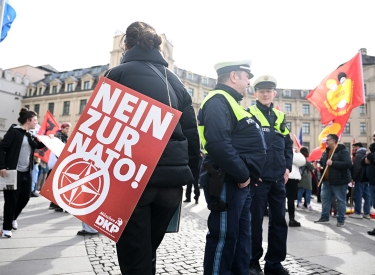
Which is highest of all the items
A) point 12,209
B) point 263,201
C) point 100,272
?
point 263,201

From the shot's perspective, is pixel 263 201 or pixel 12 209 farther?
pixel 12 209

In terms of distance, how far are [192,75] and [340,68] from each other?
39391mm

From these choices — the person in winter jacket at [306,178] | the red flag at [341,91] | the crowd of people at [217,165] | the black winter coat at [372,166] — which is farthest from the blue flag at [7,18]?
the black winter coat at [372,166]

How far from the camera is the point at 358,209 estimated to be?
8438 mm

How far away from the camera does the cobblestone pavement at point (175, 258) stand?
3.11 metres

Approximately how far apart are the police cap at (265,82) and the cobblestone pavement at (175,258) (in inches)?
88.6

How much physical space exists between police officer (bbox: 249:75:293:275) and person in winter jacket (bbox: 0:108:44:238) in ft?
11.9

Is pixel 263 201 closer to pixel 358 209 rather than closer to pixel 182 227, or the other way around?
pixel 182 227

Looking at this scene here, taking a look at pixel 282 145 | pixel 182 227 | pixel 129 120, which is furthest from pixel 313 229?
pixel 129 120

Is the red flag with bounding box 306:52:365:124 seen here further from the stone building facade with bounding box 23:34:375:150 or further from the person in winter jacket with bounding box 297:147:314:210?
the stone building facade with bounding box 23:34:375:150

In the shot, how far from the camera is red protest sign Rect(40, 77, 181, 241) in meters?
1.66

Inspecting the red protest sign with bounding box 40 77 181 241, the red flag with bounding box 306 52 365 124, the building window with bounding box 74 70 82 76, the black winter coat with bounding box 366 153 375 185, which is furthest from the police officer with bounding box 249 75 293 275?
the building window with bounding box 74 70 82 76

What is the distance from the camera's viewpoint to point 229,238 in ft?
7.70

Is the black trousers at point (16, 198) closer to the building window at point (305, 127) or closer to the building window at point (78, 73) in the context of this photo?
the building window at point (78, 73)
